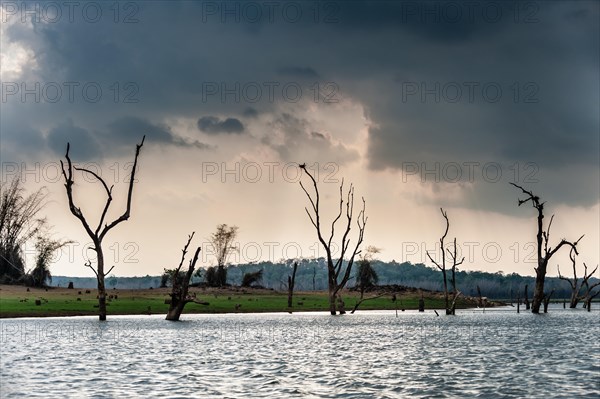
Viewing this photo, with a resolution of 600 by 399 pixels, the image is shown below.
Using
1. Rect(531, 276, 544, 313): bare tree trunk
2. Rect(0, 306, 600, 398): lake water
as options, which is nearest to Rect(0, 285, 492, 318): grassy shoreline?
Rect(531, 276, 544, 313): bare tree trunk

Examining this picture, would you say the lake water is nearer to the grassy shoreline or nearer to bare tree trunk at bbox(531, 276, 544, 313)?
the grassy shoreline

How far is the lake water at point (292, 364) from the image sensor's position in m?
22.9

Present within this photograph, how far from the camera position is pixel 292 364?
3073 cm

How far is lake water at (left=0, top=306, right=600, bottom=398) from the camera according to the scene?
22.9 meters

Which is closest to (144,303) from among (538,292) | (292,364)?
(538,292)

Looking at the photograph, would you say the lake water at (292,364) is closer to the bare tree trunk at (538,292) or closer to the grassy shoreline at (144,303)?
the grassy shoreline at (144,303)

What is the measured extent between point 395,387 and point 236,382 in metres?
5.69

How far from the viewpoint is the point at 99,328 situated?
172 feet

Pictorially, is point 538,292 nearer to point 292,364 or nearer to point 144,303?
point 144,303

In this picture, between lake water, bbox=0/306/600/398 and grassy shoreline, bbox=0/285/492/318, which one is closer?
lake water, bbox=0/306/600/398

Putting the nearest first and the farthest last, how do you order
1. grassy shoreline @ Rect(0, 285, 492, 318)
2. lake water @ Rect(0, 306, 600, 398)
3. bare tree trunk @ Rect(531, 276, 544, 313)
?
lake water @ Rect(0, 306, 600, 398) → grassy shoreline @ Rect(0, 285, 492, 318) → bare tree trunk @ Rect(531, 276, 544, 313)

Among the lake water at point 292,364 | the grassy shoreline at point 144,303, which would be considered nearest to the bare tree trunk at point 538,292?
the grassy shoreline at point 144,303

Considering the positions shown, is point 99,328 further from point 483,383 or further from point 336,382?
point 483,383

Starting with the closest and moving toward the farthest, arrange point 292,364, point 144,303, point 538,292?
point 292,364, point 538,292, point 144,303
